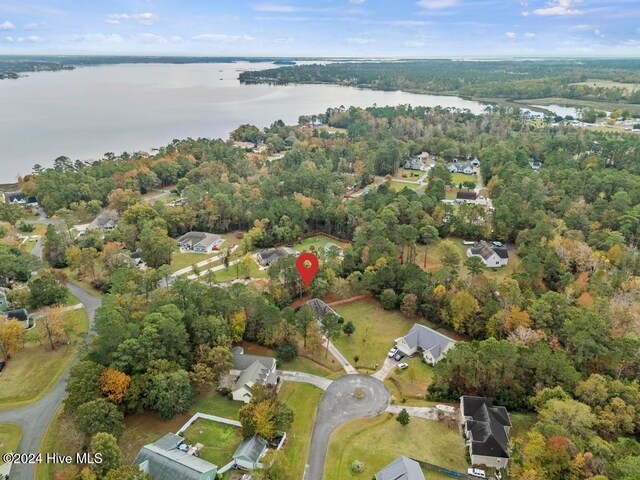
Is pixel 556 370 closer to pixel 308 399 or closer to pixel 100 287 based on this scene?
pixel 308 399

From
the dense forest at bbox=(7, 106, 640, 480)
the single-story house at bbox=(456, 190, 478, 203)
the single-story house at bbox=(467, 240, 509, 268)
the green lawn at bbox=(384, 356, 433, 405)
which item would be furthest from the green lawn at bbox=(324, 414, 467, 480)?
the single-story house at bbox=(456, 190, 478, 203)

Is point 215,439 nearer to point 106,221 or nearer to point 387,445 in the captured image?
point 387,445

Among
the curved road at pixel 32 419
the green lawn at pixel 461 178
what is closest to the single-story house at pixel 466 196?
the green lawn at pixel 461 178

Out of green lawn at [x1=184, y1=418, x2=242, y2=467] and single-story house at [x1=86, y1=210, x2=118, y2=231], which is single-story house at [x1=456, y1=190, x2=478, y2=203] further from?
green lawn at [x1=184, y1=418, x2=242, y2=467]

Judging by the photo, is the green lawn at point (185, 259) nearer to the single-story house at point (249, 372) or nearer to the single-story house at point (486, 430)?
the single-story house at point (249, 372)

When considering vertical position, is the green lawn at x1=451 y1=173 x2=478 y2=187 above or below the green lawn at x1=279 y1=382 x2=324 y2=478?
above

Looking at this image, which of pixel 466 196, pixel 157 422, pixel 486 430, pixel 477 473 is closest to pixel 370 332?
pixel 486 430

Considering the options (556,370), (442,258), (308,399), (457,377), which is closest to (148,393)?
(308,399)
